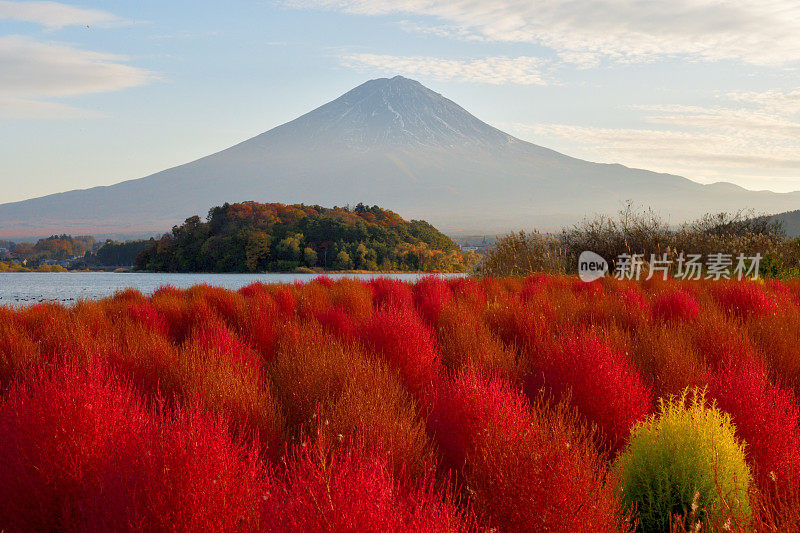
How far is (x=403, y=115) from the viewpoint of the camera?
14625 cm

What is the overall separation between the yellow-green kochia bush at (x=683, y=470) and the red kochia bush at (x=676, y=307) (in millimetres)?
4697

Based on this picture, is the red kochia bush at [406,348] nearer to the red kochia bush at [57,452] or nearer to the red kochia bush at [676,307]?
the red kochia bush at [57,452]

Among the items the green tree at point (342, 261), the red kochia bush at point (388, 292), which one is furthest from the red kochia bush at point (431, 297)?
the green tree at point (342, 261)

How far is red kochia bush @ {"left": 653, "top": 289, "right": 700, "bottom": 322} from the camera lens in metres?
7.90

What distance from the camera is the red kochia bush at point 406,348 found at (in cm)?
504

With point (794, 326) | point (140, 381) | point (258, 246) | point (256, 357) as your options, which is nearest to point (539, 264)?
point (794, 326)

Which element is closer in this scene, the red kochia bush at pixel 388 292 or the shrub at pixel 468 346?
the shrub at pixel 468 346

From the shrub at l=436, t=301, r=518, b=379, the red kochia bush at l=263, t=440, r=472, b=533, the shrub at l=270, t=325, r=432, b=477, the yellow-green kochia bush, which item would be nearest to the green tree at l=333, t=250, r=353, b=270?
the shrub at l=436, t=301, r=518, b=379

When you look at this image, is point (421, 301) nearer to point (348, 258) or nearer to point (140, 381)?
point (140, 381)

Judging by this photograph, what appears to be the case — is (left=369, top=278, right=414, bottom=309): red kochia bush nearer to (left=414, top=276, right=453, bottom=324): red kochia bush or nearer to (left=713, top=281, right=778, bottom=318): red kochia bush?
(left=414, top=276, right=453, bottom=324): red kochia bush

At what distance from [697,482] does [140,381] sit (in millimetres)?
4007

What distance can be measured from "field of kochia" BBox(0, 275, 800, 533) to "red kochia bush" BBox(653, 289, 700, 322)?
0.61 metres

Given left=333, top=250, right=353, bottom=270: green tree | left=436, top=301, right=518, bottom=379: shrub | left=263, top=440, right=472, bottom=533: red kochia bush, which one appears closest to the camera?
left=263, top=440, right=472, bottom=533: red kochia bush

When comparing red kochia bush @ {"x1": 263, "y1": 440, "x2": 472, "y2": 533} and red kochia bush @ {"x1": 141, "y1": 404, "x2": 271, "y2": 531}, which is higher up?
red kochia bush @ {"x1": 263, "y1": 440, "x2": 472, "y2": 533}
